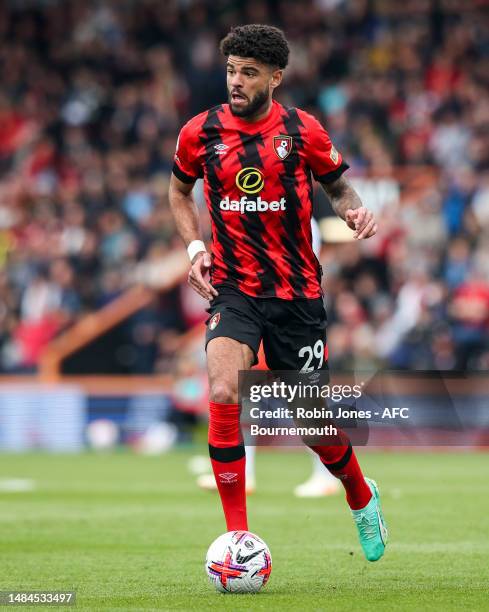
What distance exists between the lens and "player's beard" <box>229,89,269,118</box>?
21.9 ft

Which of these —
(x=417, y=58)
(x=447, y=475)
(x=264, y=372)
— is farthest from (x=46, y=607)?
(x=417, y=58)

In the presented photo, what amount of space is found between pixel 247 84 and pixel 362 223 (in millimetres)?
876

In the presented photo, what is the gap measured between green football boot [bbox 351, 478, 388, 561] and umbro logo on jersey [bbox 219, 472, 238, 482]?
79cm

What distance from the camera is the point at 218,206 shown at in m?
6.73

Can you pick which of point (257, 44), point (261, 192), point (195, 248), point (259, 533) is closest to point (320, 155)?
point (261, 192)

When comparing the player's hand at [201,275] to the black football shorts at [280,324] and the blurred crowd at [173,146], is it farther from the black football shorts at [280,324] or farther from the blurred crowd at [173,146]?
the blurred crowd at [173,146]

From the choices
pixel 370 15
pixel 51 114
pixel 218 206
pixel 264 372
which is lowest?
pixel 51 114

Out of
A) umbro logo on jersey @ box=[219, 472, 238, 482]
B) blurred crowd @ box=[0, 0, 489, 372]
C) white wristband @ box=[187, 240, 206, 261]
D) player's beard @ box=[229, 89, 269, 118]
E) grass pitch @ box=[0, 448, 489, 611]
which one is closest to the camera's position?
grass pitch @ box=[0, 448, 489, 611]

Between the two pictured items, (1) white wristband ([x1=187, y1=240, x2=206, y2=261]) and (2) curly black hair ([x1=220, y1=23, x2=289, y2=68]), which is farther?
(1) white wristband ([x1=187, y1=240, x2=206, y2=261])

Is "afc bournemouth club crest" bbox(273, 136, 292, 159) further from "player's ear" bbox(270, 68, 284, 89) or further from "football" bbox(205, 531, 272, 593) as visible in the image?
"football" bbox(205, 531, 272, 593)

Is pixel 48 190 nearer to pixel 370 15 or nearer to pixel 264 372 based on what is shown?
pixel 370 15

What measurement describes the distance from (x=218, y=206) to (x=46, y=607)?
2.17 meters

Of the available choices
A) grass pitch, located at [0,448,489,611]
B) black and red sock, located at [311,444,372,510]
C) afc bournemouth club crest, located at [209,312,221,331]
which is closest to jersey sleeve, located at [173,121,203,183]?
afc bournemouth club crest, located at [209,312,221,331]

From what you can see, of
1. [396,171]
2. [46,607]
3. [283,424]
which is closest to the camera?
[46,607]
